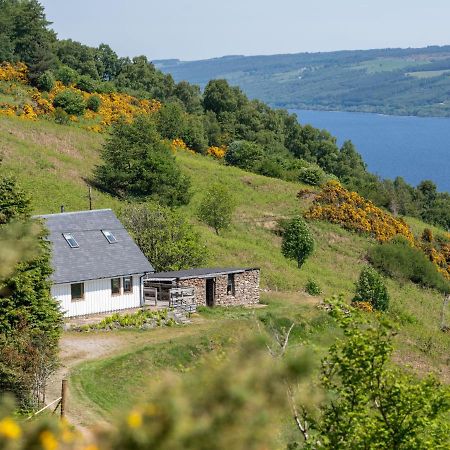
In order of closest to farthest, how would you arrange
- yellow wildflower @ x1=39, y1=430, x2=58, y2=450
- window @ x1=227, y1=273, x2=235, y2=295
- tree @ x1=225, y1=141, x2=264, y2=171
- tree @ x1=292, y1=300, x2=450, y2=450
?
yellow wildflower @ x1=39, y1=430, x2=58, y2=450
tree @ x1=292, y1=300, x2=450, y2=450
window @ x1=227, y1=273, x2=235, y2=295
tree @ x1=225, y1=141, x2=264, y2=171

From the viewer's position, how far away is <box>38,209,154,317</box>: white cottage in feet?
111

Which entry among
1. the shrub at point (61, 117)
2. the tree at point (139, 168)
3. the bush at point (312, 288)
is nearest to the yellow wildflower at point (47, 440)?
the bush at point (312, 288)

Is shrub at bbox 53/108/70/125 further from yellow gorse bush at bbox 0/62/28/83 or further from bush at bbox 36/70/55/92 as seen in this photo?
yellow gorse bush at bbox 0/62/28/83

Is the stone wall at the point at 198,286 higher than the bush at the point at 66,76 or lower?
lower

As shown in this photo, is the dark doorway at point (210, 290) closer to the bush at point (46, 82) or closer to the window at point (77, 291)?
the window at point (77, 291)

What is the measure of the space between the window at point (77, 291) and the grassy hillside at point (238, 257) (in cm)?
325

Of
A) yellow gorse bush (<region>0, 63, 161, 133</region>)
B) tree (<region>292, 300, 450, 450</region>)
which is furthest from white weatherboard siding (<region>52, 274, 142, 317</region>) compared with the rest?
yellow gorse bush (<region>0, 63, 161, 133</region>)

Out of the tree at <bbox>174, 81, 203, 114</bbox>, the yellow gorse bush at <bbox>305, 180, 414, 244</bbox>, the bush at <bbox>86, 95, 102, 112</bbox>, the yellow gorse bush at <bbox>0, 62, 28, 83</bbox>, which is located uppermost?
the yellow gorse bush at <bbox>0, 62, 28, 83</bbox>

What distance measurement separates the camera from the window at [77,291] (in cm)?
3403

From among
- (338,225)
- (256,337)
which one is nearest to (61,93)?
(338,225)

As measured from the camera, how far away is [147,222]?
41.7m

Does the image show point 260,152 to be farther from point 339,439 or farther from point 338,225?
point 339,439

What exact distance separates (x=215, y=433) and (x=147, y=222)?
38.8 meters

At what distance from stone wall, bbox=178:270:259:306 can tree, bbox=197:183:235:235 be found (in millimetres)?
15518
